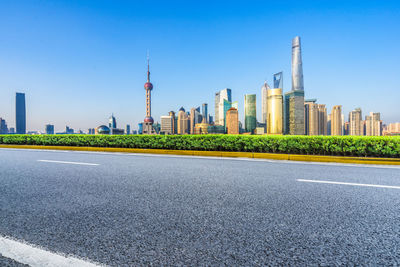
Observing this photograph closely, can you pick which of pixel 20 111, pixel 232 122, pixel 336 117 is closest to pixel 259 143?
pixel 232 122

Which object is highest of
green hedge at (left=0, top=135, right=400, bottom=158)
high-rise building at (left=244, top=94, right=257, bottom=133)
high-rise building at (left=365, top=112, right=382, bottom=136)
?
high-rise building at (left=244, top=94, right=257, bottom=133)

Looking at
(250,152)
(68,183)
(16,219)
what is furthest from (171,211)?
(250,152)

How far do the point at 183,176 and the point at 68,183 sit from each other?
2257mm

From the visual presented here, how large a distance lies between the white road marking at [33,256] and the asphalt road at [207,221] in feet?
0.20

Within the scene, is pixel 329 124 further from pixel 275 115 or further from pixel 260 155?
pixel 260 155

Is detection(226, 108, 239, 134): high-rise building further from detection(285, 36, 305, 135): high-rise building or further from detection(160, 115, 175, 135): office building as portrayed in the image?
detection(160, 115, 175, 135): office building

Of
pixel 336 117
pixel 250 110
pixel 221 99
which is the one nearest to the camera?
pixel 336 117

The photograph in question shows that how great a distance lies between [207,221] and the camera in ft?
7.67

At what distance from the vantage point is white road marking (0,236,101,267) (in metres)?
1.64

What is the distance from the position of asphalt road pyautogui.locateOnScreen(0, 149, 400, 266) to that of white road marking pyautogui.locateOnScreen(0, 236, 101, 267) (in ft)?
0.20

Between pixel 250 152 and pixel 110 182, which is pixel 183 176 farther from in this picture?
pixel 250 152

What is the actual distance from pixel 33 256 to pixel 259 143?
823 centimetres

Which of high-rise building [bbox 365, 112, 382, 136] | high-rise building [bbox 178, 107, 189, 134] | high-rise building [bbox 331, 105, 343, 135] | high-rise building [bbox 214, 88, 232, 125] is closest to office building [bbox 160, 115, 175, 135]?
high-rise building [bbox 178, 107, 189, 134]

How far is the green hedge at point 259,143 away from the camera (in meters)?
7.48
